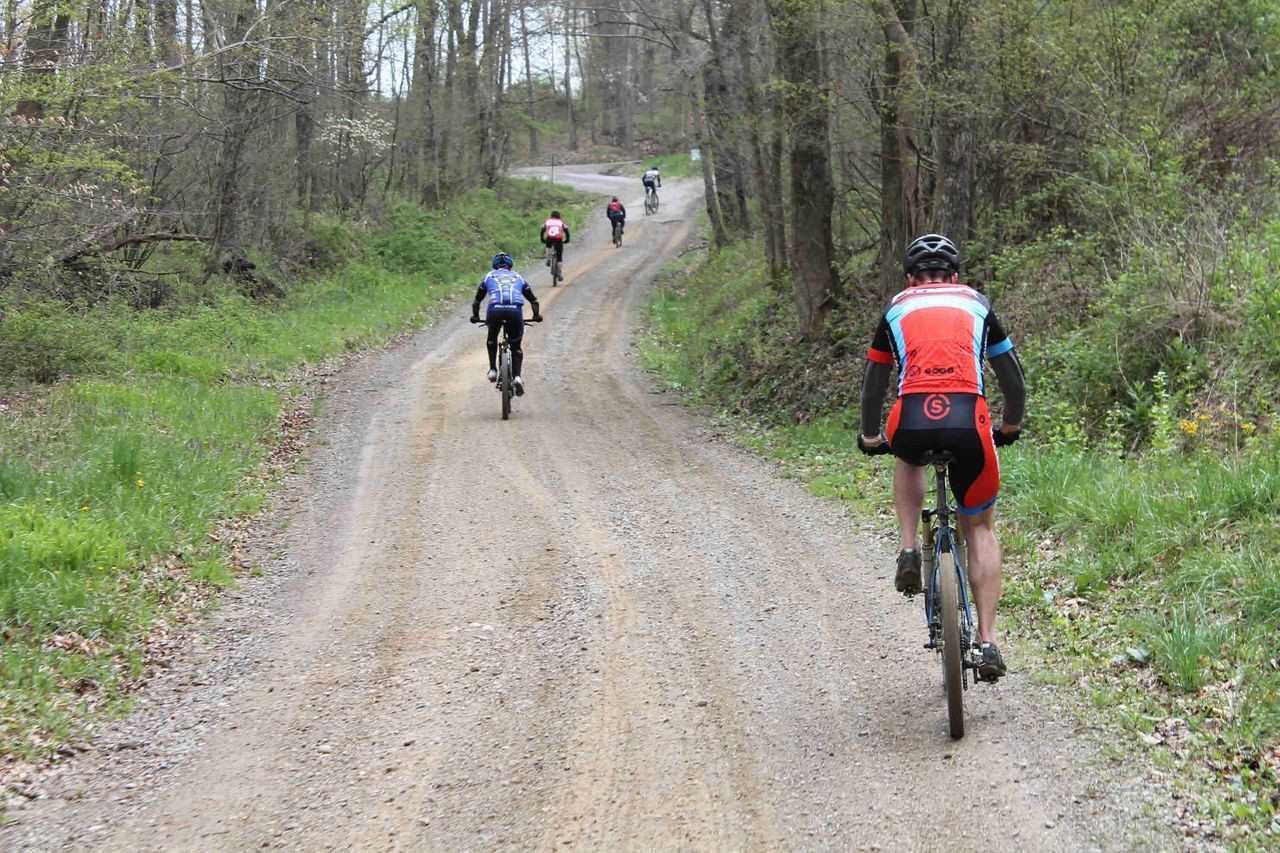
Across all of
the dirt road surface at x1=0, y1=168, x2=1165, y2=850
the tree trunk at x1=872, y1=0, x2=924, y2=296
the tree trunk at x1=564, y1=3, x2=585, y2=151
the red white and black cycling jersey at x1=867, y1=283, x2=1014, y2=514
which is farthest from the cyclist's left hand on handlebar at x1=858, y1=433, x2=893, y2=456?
the tree trunk at x1=564, y1=3, x2=585, y2=151

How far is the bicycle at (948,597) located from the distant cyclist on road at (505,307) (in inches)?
402

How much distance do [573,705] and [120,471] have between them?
6243 mm

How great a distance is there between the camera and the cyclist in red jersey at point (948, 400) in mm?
4809

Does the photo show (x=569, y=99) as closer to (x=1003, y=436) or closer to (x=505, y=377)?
(x=505, y=377)

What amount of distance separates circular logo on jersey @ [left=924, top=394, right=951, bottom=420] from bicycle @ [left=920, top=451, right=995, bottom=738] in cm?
18

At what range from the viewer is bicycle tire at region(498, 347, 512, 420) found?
587 inches

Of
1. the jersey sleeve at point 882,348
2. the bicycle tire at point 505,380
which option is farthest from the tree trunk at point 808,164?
the jersey sleeve at point 882,348

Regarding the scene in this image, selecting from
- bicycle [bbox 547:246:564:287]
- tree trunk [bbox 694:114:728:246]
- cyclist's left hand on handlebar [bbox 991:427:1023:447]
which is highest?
tree trunk [bbox 694:114:728:246]

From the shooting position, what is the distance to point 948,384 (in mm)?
4809

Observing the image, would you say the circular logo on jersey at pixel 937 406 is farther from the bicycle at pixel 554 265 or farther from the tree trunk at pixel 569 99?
the tree trunk at pixel 569 99

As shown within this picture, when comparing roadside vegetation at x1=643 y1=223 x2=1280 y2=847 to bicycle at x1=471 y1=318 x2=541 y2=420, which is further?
bicycle at x1=471 y1=318 x2=541 y2=420

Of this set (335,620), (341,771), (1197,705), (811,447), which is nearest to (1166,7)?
(811,447)

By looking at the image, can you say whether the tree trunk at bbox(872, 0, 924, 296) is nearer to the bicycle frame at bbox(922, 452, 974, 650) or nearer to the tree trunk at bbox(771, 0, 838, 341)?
the tree trunk at bbox(771, 0, 838, 341)

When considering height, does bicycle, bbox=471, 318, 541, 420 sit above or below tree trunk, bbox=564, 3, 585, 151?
below
